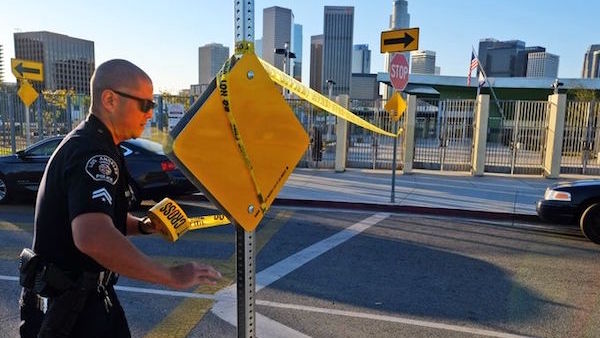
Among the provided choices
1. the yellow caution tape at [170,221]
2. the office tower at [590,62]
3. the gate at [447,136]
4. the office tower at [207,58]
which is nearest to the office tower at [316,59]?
the gate at [447,136]

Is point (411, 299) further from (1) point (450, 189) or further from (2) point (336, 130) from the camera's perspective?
(2) point (336, 130)

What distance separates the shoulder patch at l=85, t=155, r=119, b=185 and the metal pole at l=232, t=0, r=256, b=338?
1.59ft

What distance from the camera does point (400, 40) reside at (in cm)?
909

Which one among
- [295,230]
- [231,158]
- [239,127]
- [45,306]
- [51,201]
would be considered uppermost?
[239,127]

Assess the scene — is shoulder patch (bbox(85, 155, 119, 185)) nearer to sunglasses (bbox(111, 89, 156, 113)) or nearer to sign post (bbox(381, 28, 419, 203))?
sunglasses (bbox(111, 89, 156, 113))

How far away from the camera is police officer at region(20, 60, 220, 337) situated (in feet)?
5.38

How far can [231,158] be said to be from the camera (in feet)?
5.51

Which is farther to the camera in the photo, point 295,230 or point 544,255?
point 295,230

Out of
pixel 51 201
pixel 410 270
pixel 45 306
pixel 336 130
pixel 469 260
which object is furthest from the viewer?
pixel 336 130

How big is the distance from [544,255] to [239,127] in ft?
19.7

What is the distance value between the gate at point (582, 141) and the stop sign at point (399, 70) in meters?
7.98

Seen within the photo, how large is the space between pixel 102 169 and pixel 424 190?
34.8 ft

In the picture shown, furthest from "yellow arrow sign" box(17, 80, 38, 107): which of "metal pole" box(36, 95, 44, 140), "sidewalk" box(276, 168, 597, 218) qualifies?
"sidewalk" box(276, 168, 597, 218)

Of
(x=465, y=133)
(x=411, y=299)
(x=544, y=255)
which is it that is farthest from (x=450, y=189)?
(x=411, y=299)
